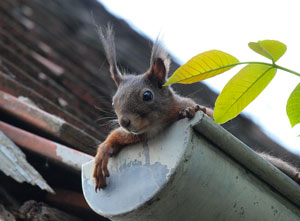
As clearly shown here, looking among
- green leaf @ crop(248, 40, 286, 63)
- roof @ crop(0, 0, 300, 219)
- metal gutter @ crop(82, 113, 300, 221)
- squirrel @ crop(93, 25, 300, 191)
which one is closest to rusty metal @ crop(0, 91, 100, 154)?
roof @ crop(0, 0, 300, 219)

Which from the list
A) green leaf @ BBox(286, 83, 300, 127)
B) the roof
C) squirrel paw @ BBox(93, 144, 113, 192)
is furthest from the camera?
the roof

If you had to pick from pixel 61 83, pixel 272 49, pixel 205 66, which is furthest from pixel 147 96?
pixel 61 83

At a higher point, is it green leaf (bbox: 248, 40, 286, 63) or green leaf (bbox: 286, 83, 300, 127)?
green leaf (bbox: 248, 40, 286, 63)

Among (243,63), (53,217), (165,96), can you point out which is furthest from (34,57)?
(243,63)

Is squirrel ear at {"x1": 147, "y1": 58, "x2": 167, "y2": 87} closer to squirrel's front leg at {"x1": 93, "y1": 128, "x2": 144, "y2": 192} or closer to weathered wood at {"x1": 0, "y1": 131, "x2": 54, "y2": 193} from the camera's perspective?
squirrel's front leg at {"x1": 93, "y1": 128, "x2": 144, "y2": 192}

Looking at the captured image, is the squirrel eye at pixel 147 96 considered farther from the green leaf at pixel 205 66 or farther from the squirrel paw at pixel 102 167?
the green leaf at pixel 205 66

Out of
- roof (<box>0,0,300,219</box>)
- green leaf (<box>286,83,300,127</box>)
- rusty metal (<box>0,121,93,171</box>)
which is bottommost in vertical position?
roof (<box>0,0,300,219</box>)

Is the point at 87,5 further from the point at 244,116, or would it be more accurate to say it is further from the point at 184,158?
the point at 184,158
